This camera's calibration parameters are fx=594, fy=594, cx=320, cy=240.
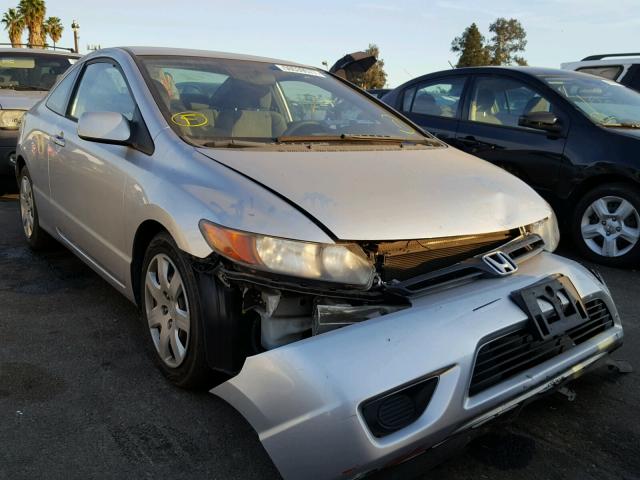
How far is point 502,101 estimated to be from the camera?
5.61 metres

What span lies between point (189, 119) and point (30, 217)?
2.48m

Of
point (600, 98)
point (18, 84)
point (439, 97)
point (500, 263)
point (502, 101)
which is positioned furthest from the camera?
point (18, 84)

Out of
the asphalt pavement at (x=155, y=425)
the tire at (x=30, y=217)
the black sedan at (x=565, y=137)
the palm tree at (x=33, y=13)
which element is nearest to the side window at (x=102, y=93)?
the tire at (x=30, y=217)

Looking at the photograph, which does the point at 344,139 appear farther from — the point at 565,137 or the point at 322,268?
the point at 565,137

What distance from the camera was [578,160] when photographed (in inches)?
194

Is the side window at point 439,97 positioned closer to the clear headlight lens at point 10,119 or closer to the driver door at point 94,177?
the driver door at point 94,177

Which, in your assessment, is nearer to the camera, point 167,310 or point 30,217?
point 167,310

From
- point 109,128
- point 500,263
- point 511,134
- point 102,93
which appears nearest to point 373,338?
point 500,263

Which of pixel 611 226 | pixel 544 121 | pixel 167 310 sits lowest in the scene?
pixel 167 310

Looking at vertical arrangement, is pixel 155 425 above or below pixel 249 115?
below

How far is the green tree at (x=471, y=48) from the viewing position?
63.7m

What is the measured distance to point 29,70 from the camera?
24.9 ft

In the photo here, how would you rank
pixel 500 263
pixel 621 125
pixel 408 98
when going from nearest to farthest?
pixel 500 263 → pixel 621 125 → pixel 408 98

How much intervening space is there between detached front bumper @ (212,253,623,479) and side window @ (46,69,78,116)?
2.87 m
